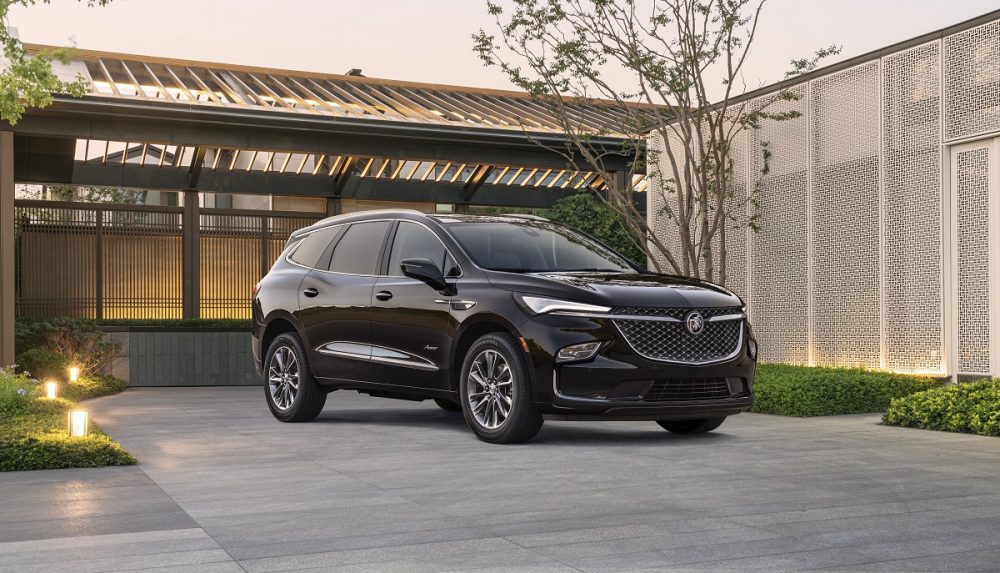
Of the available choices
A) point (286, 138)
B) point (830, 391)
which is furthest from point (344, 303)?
point (286, 138)

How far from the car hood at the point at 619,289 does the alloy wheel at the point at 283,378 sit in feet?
9.62

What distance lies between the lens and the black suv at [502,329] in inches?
306

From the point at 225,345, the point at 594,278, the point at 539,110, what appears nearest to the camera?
the point at 594,278

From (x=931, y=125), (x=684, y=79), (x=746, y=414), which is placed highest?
(x=684, y=79)

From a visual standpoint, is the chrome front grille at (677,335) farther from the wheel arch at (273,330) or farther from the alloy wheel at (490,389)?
the wheel arch at (273,330)

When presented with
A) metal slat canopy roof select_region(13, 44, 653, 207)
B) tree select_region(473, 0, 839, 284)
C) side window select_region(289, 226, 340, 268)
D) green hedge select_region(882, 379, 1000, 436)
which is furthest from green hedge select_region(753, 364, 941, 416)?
metal slat canopy roof select_region(13, 44, 653, 207)

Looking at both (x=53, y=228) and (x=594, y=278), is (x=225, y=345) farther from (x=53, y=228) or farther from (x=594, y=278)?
(x=594, y=278)

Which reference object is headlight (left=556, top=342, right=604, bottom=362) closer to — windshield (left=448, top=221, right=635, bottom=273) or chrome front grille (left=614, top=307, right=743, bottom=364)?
chrome front grille (left=614, top=307, right=743, bottom=364)

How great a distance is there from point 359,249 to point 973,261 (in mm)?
6409

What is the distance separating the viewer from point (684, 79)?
14172 millimetres

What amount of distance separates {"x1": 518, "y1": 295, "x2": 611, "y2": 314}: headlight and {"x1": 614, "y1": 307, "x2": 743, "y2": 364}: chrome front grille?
16 centimetres

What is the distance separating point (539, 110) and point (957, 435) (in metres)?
17.8

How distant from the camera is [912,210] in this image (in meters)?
12.2

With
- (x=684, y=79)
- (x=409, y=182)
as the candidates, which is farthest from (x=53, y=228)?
(x=684, y=79)
